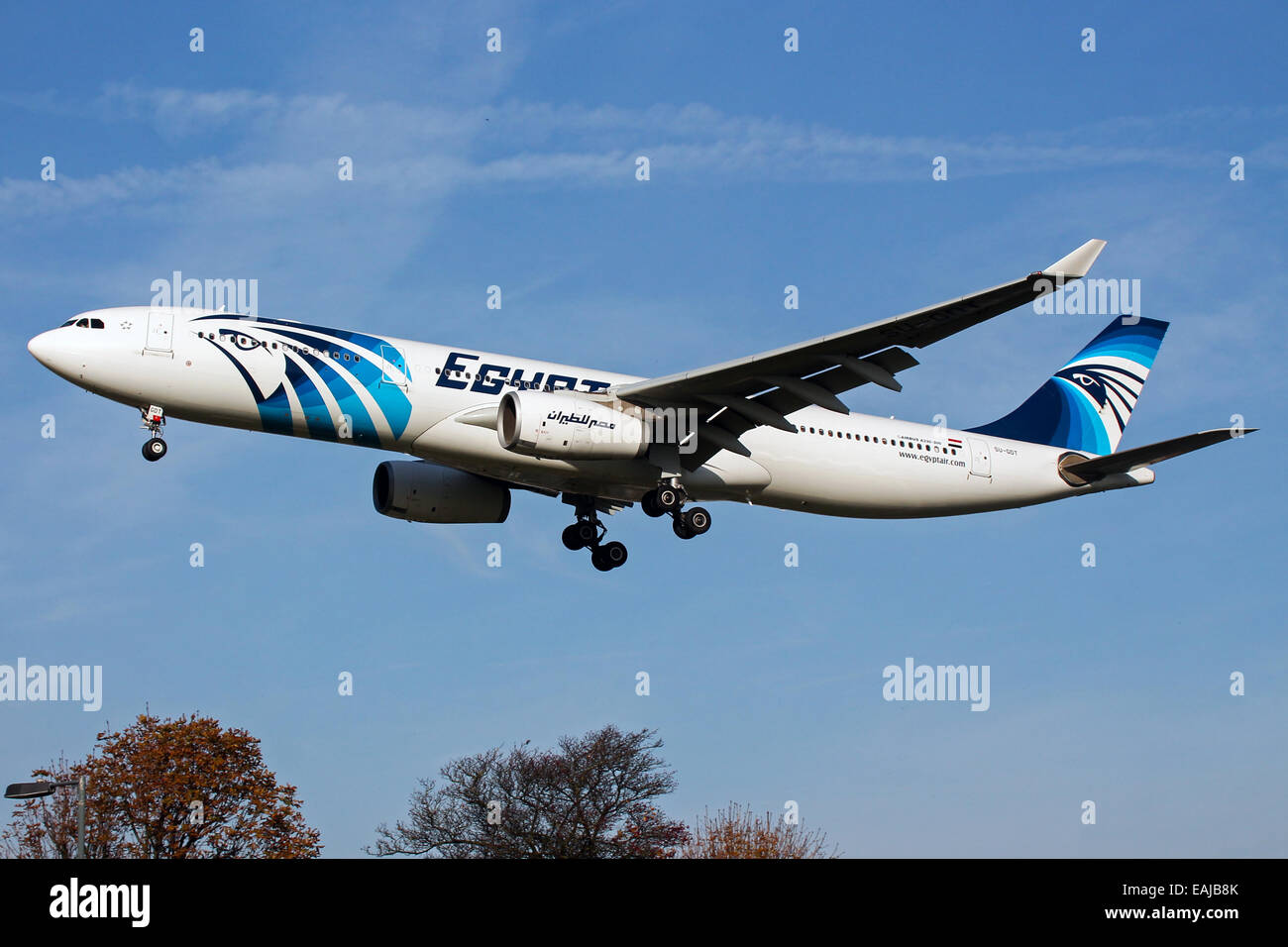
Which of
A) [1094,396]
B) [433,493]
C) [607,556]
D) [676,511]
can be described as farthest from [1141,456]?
[433,493]

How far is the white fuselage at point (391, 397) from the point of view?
91.2ft

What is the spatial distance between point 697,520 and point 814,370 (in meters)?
4.87

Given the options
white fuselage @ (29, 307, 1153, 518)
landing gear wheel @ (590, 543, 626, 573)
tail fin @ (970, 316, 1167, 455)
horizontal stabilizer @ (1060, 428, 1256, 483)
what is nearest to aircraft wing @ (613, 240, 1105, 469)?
white fuselage @ (29, 307, 1153, 518)

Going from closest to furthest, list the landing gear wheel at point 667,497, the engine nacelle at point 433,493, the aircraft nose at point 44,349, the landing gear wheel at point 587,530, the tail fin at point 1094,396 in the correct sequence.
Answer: the aircraft nose at point 44,349 → the landing gear wheel at point 667,497 → the engine nacelle at point 433,493 → the landing gear wheel at point 587,530 → the tail fin at point 1094,396

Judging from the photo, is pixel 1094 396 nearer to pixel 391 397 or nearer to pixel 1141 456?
pixel 1141 456

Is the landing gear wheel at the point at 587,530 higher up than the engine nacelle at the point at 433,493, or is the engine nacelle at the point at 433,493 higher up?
the engine nacelle at the point at 433,493

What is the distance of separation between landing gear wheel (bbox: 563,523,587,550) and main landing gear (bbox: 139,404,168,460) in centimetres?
1034

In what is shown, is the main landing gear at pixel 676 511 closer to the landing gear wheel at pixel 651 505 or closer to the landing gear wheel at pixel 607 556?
the landing gear wheel at pixel 651 505

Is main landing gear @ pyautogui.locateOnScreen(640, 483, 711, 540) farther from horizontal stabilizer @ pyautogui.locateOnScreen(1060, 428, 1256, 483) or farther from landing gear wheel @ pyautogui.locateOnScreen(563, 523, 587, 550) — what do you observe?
horizontal stabilizer @ pyautogui.locateOnScreen(1060, 428, 1256, 483)

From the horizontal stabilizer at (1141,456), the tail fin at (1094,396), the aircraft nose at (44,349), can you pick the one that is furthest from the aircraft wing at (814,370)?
the aircraft nose at (44,349)

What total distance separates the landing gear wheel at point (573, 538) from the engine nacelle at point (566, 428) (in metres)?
5.29

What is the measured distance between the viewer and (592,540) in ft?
114

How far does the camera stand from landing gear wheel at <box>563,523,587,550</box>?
34812 mm
